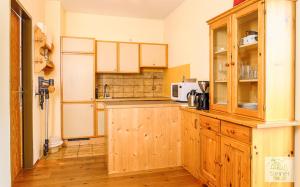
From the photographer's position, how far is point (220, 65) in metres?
2.48

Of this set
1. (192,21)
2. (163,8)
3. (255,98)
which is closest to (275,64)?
(255,98)

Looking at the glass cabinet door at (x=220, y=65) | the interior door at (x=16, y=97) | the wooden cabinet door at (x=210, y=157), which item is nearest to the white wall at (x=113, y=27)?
the interior door at (x=16, y=97)

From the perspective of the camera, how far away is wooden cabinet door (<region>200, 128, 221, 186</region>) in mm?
2232

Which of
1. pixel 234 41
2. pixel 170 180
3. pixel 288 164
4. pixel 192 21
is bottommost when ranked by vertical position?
pixel 170 180

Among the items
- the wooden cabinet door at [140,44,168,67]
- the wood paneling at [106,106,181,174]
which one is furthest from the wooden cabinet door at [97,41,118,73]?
the wood paneling at [106,106,181,174]

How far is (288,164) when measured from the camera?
1892mm

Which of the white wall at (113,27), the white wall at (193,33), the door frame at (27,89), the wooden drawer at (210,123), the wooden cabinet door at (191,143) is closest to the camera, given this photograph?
the wooden drawer at (210,123)

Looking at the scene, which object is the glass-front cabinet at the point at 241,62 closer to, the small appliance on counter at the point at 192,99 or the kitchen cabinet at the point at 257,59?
the kitchen cabinet at the point at 257,59

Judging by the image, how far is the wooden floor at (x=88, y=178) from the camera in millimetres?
2529

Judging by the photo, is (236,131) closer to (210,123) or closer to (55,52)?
(210,123)

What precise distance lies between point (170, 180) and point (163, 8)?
10.7ft

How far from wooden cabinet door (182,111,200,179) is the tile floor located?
156 centimetres

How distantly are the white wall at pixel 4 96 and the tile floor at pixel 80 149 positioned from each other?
1507 mm

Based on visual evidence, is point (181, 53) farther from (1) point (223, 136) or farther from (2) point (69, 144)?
(2) point (69, 144)
